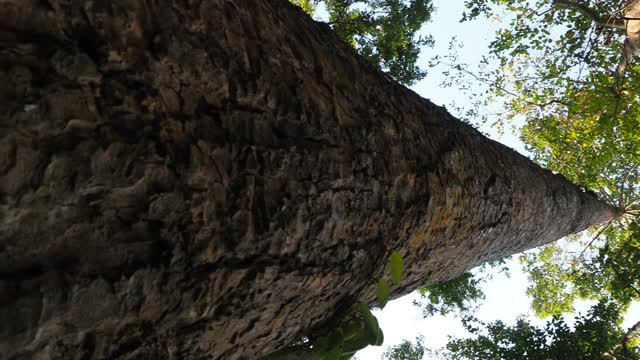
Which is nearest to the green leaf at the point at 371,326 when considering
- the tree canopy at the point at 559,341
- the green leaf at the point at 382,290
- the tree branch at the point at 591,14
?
the green leaf at the point at 382,290

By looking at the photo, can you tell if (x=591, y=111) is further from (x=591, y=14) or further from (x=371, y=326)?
(x=371, y=326)

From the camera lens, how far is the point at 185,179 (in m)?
1.15

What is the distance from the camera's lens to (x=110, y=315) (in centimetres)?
106

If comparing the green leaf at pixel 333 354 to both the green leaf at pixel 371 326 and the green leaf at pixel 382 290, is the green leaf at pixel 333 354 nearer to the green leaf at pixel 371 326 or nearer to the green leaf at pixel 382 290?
the green leaf at pixel 371 326

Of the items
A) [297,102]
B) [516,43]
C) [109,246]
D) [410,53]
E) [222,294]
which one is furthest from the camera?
[516,43]

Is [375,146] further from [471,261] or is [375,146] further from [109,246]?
[471,261]

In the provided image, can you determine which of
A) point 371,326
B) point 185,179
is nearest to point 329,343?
point 371,326

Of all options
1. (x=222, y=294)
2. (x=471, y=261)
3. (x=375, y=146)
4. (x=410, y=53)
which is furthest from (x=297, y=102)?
(x=410, y=53)

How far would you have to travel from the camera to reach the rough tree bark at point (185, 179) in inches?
36.3

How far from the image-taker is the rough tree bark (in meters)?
0.92

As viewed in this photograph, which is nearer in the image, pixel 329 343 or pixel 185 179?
pixel 185 179

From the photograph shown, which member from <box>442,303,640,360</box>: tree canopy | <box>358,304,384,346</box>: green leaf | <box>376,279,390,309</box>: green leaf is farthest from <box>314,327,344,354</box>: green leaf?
<box>442,303,640,360</box>: tree canopy

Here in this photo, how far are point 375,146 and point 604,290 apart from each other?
11516 mm


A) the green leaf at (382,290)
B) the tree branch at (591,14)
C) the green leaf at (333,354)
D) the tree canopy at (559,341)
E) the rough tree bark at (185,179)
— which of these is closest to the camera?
the rough tree bark at (185,179)
